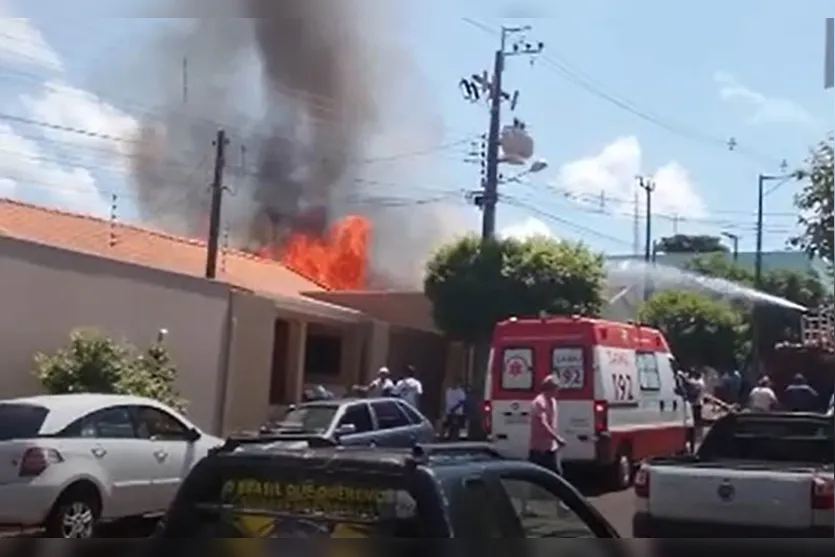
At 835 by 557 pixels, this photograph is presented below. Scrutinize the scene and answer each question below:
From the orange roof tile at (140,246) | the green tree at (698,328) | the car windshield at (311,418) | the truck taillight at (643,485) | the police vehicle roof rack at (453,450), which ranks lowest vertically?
the truck taillight at (643,485)

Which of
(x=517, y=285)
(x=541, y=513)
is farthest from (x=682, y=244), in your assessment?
(x=541, y=513)

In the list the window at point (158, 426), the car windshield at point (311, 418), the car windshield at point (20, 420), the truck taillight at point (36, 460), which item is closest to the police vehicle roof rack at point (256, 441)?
the truck taillight at point (36, 460)

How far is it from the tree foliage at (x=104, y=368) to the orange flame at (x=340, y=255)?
1361cm

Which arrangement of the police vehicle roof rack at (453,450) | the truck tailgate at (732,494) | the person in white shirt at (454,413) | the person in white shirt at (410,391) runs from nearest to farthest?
the police vehicle roof rack at (453,450) → the truck tailgate at (732,494) → the person in white shirt at (454,413) → the person in white shirt at (410,391)

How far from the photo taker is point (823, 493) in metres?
6.47

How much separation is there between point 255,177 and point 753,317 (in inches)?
484

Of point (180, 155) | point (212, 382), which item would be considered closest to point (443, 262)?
point (212, 382)

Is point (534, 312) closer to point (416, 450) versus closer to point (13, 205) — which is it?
point (13, 205)

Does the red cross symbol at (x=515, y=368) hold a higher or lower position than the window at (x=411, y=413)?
higher

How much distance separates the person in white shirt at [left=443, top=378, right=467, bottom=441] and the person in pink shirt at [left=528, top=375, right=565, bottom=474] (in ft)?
12.5

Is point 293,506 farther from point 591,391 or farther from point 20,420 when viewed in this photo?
point 591,391

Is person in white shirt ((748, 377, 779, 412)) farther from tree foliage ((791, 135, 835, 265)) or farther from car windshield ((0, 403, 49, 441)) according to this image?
car windshield ((0, 403, 49, 441))

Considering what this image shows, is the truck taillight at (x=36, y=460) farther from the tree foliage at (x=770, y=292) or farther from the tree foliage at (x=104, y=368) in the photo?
the tree foliage at (x=770, y=292)

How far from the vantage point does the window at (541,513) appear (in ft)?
14.8
